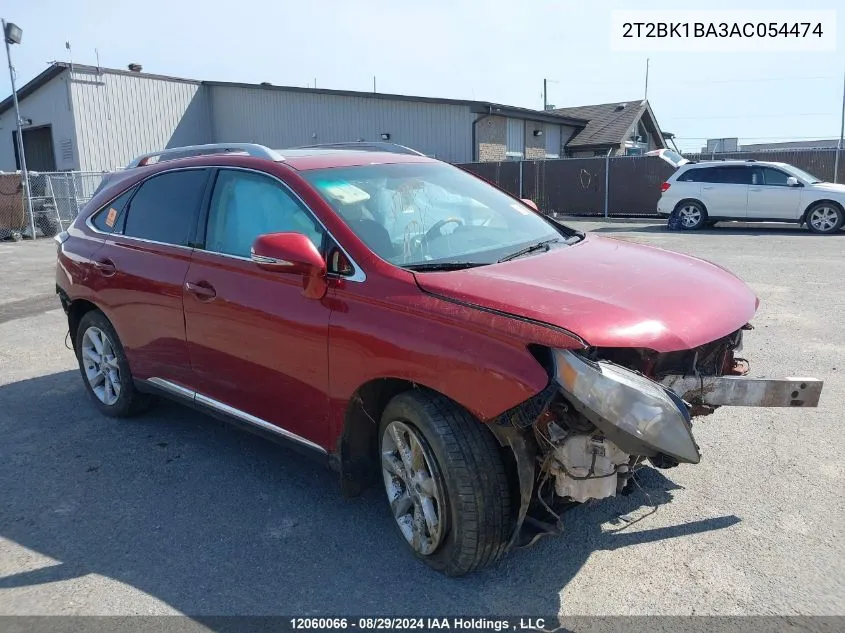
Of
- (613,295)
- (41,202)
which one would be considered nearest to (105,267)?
(613,295)

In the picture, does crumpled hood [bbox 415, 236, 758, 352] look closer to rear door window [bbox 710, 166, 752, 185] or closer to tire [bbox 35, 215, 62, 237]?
rear door window [bbox 710, 166, 752, 185]

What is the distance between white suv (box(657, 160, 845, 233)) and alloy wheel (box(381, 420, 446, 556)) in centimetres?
1553

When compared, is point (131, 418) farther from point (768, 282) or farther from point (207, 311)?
point (768, 282)

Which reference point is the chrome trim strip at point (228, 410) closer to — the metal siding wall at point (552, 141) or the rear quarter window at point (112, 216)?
the rear quarter window at point (112, 216)

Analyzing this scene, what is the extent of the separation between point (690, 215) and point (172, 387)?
51.0 feet

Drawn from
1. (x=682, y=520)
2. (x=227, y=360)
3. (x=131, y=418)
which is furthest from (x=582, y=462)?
(x=131, y=418)

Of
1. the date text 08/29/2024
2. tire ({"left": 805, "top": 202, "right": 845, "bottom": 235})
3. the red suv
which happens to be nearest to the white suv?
tire ({"left": 805, "top": 202, "right": 845, "bottom": 235})

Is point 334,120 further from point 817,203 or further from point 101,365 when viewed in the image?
point 101,365

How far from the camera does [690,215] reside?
17.5m

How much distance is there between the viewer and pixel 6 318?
8.83 meters

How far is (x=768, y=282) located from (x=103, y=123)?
25.1 metres

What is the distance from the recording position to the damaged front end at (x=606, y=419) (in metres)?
2.60

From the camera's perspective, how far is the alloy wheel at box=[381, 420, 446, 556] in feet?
9.98

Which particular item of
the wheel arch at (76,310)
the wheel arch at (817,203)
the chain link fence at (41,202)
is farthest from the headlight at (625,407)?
the chain link fence at (41,202)
